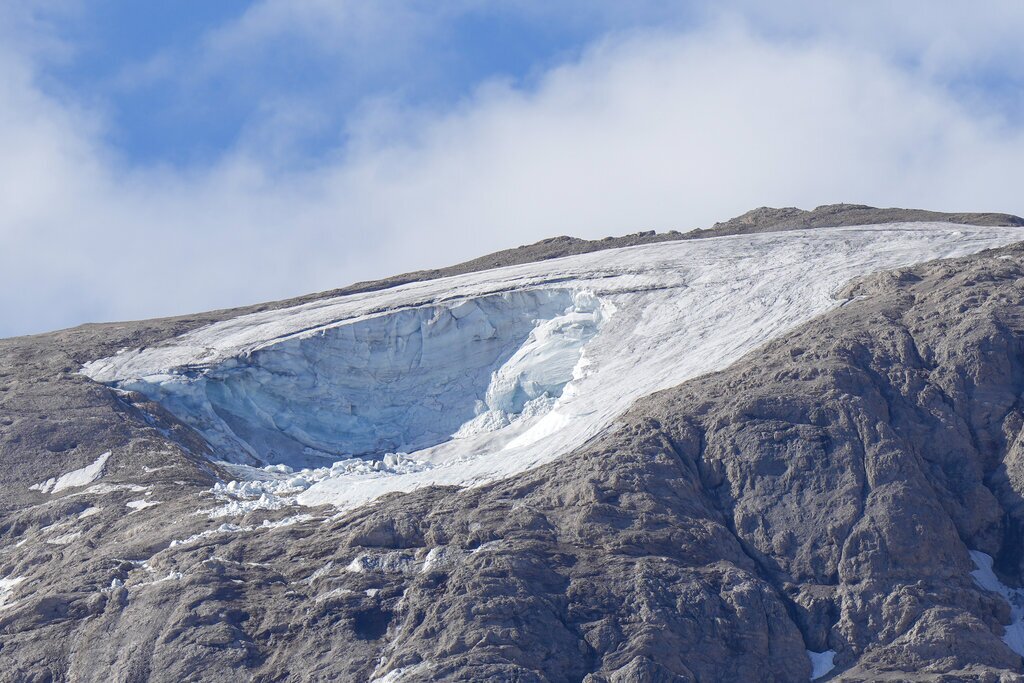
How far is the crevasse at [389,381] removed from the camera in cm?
5319

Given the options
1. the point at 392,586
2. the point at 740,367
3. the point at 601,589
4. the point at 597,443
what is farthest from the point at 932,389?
the point at 392,586

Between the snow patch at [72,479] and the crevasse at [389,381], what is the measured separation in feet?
13.6

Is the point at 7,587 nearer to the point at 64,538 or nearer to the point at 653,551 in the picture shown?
the point at 64,538

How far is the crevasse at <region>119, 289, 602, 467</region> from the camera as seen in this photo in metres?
53.2

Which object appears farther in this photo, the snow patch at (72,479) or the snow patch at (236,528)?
the snow patch at (72,479)

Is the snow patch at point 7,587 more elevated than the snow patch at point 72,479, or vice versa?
the snow patch at point 72,479

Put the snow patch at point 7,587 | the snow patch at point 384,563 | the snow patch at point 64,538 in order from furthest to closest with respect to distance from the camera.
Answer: the snow patch at point 64,538 < the snow patch at point 7,587 < the snow patch at point 384,563

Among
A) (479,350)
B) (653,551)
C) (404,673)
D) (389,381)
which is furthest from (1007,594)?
(389,381)

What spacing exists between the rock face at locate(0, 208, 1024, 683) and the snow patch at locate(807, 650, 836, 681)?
0.47 feet

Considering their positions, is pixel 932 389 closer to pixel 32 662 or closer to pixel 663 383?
pixel 663 383

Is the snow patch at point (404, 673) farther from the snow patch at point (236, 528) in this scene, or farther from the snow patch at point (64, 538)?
the snow patch at point (64, 538)

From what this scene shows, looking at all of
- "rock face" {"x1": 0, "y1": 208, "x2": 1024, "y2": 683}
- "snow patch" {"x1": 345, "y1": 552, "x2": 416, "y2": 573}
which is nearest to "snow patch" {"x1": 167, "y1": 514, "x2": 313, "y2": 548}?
"rock face" {"x1": 0, "y1": 208, "x2": 1024, "y2": 683}

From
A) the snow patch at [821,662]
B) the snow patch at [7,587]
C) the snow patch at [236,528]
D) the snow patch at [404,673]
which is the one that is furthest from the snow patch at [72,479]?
the snow patch at [821,662]

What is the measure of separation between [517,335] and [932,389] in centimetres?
1476
